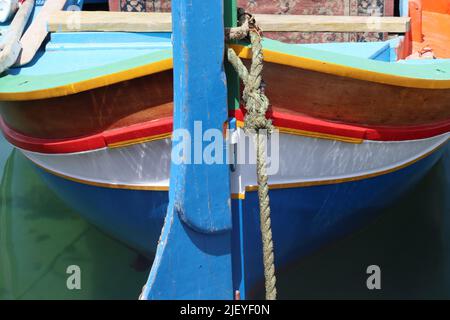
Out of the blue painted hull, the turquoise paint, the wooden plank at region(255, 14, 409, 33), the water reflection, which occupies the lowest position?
the water reflection

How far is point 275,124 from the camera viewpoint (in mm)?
2902

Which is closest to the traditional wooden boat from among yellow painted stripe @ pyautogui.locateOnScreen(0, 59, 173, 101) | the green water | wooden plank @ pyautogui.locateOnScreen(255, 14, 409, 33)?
yellow painted stripe @ pyautogui.locateOnScreen(0, 59, 173, 101)

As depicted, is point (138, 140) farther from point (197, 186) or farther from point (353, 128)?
point (353, 128)

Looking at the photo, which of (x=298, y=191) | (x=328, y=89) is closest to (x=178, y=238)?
(x=298, y=191)

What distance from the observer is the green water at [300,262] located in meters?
4.18

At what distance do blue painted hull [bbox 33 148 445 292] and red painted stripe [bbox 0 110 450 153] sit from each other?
248 mm

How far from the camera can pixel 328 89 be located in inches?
116

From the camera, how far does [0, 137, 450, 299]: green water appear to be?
4180 millimetres

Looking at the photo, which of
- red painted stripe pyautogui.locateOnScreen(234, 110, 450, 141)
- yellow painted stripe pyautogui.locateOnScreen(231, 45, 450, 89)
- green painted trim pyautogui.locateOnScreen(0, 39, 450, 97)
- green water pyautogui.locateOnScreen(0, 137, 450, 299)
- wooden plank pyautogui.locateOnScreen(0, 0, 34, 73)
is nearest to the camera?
yellow painted stripe pyautogui.locateOnScreen(231, 45, 450, 89)

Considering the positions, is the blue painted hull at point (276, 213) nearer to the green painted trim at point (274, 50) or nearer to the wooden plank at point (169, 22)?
the green painted trim at point (274, 50)

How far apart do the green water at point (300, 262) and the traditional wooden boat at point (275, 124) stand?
55 cm

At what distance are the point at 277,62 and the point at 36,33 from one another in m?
1.78

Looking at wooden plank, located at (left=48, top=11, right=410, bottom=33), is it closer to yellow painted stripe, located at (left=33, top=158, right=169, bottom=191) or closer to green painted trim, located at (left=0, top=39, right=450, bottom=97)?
green painted trim, located at (left=0, top=39, right=450, bottom=97)
